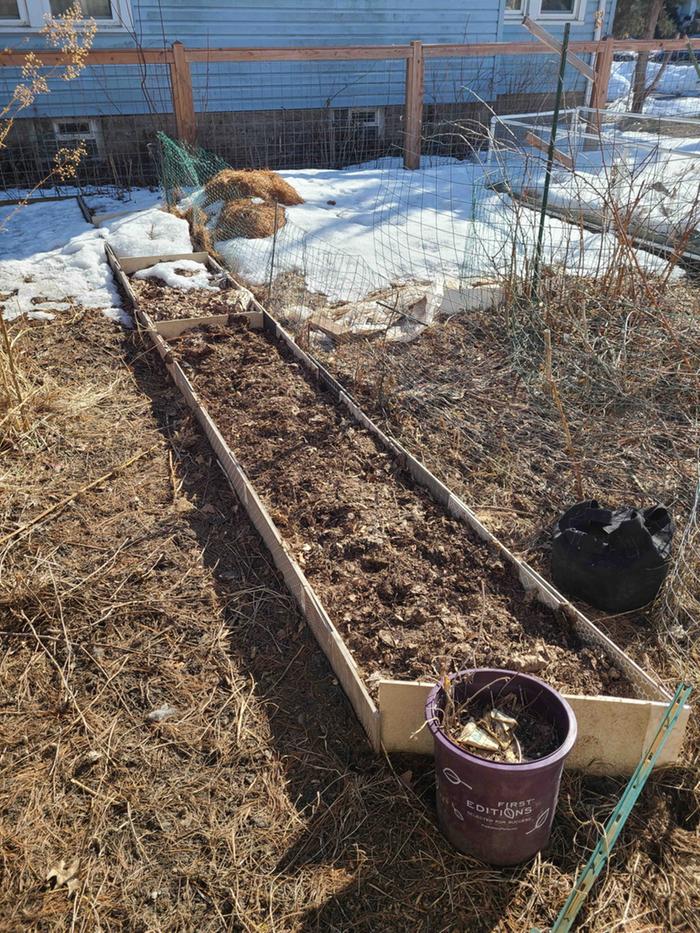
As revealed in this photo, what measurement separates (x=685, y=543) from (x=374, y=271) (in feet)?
14.7

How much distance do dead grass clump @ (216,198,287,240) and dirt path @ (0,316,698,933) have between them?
15.2ft

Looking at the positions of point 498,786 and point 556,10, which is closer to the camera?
point 498,786

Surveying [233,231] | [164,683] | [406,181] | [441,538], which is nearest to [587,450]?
[441,538]

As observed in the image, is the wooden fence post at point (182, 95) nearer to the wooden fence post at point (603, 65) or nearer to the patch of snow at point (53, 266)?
the patch of snow at point (53, 266)

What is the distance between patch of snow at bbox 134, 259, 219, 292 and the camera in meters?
6.32

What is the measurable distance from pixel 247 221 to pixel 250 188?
0.78 m

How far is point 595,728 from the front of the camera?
88.7 inches

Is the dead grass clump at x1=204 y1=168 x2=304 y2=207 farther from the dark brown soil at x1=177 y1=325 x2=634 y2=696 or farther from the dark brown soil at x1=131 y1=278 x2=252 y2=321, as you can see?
the dark brown soil at x1=177 y1=325 x2=634 y2=696

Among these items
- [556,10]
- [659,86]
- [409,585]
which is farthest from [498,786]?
[659,86]

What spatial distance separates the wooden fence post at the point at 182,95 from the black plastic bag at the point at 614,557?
26.3ft

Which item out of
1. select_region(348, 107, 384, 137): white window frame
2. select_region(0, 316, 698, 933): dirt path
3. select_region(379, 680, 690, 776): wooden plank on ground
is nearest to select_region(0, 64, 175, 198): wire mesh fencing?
select_region(348, 107, 384, 137): white window frame

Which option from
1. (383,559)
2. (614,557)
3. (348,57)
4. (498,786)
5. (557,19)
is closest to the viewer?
(498,786)

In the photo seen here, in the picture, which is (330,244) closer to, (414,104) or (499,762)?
(414,104)

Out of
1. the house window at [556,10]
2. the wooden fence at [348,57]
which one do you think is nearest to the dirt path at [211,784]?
the wooden fence at [348,57]
